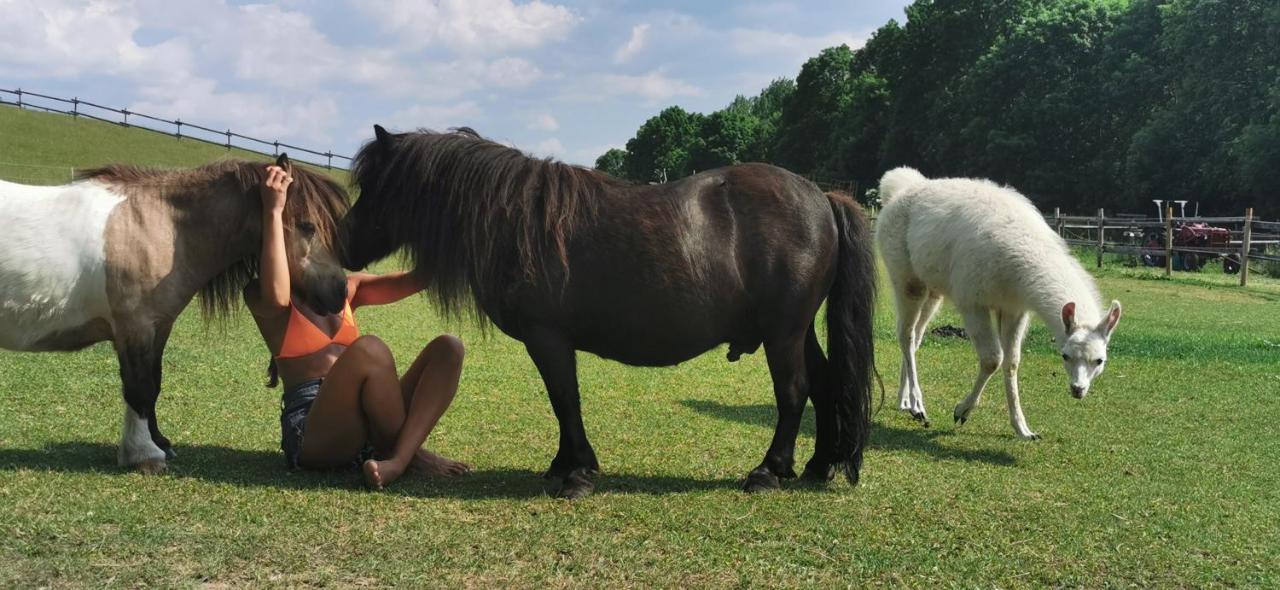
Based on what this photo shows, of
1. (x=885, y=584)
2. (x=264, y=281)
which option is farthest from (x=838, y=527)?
(x=264, y=281)

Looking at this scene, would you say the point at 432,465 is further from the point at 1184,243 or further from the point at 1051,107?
the point at 1051,107

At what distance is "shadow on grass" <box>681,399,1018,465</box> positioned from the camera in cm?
595

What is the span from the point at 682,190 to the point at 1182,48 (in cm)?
4392

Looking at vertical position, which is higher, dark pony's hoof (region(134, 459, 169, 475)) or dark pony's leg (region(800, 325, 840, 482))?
dark pony's leg (region(800, 325, 840, 482))

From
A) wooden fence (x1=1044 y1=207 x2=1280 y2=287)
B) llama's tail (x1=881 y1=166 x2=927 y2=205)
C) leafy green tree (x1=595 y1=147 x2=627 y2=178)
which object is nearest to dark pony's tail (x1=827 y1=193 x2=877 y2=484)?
llama's tail (x1=881 y1=166 x2=927 y2=205)

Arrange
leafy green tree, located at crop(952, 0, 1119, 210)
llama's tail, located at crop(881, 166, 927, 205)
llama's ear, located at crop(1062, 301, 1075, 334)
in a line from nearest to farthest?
llama's ear, located at crop(1062, 301, 1075, 334), llama's tail, located at crop(881, 166, 927, 205), leafy green tree, located at crop(952, 0, 1119, 210)

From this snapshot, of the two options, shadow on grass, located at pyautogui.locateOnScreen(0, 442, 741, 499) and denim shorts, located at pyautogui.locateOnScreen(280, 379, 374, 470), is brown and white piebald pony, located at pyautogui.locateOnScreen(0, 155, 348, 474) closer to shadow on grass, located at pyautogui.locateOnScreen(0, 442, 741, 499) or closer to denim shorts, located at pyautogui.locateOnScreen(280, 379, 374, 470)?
shadow on grass, located at pyautogui.locateOnScreen(0, 442, 741, 499)

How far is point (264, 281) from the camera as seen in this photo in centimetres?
418

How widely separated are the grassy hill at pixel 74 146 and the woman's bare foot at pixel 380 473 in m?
29.1

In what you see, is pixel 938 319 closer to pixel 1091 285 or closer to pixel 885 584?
pixel 1091 285

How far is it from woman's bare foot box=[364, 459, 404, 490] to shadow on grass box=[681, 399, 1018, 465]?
125 inches

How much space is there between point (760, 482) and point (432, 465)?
1663 millimetres

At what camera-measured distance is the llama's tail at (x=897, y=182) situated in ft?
28.5

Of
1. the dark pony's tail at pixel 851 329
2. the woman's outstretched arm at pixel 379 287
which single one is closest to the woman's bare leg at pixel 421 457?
the woman's outstretched arm at pixel 379 287
